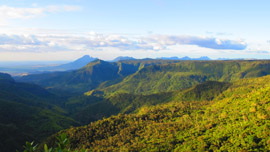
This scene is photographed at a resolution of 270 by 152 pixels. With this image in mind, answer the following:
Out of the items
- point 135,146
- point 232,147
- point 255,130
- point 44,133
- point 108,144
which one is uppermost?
point 255,130

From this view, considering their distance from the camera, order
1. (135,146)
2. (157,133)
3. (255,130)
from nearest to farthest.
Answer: (255,130) < (135,146) < (157,133)

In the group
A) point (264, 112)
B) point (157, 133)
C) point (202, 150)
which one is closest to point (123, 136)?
point (157, 133)

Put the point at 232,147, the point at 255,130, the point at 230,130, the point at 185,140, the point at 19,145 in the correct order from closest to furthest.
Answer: the point at 232,147, the point at 255,130, the point at 230,130, the point at 185,140, the point at 19,145

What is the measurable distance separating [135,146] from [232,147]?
1752 inches

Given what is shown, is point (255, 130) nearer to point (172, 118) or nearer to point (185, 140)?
point (185, 140)

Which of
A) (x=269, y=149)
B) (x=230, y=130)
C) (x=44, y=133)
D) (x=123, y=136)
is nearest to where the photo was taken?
(x=269, y=149)

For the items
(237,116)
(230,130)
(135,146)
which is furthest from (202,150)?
(135,146)

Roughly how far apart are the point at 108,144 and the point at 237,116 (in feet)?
225

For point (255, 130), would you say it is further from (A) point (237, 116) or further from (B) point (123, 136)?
(B) point (123, 136)

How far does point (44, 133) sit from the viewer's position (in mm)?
182500

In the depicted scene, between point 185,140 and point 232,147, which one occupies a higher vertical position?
point 232,147

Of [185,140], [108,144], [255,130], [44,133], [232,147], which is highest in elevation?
[255,130]

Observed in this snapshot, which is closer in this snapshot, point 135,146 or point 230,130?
point 230,130

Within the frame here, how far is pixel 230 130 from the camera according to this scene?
62.7 m
